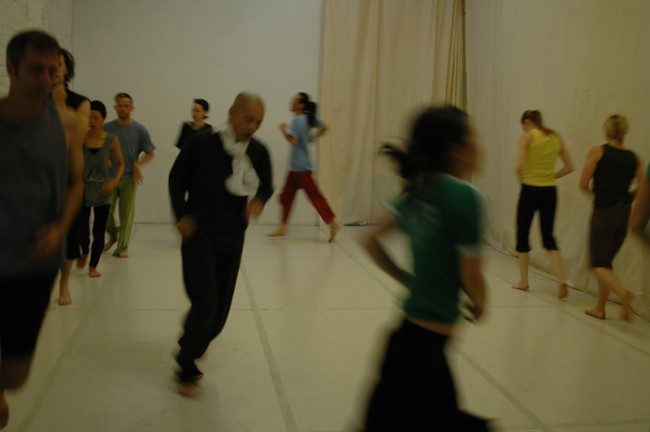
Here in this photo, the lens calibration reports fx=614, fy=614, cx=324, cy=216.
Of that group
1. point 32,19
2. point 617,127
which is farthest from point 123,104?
point 617,127

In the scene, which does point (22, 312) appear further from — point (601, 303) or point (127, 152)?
point (601, 303)

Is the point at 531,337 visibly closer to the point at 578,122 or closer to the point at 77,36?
the point at 578,122

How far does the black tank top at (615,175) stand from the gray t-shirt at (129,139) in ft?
13.4

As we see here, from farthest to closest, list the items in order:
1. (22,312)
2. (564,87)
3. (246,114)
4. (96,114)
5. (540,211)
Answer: (564,87) < (540,211) < (96,114) < (246,114) < (22,312)

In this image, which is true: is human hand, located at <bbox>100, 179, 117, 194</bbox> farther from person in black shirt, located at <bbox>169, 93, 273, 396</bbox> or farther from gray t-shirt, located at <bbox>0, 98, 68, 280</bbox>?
gray t-shirt, located at <bbox>0, 98, 68, 280</bbox>

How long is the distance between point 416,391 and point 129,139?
483 centimetres

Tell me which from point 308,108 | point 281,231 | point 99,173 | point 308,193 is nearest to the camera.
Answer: point 99,173

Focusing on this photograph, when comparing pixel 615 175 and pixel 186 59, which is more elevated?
pixel 186 59

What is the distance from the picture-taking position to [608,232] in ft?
15.3

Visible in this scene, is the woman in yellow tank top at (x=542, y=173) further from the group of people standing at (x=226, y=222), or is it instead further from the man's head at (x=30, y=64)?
the man's head at (x=30, y=64)

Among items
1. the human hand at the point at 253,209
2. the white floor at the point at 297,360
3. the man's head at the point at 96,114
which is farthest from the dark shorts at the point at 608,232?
the man's head at the point at 96,114

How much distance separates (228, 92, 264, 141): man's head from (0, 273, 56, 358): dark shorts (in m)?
1.21

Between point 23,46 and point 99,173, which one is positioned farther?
point 99,173

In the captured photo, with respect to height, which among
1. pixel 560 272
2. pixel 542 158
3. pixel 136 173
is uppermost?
pixel 542 158
